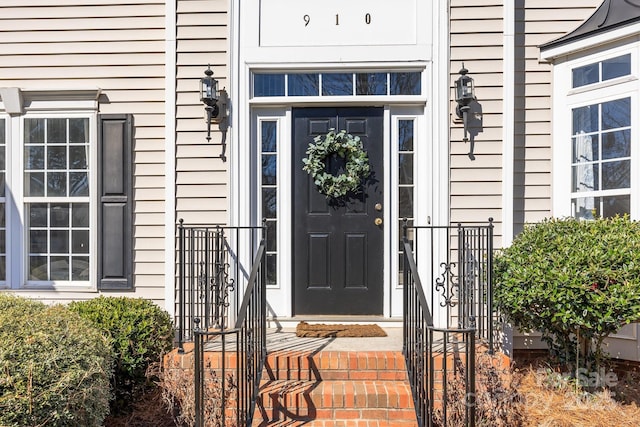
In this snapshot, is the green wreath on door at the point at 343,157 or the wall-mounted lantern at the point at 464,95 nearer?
the wall-mounted lantern at the point at 464,95

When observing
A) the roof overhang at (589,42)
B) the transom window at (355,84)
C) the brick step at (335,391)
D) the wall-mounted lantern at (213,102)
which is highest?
the roof overhang at (589,42)

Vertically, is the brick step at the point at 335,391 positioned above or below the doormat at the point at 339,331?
below

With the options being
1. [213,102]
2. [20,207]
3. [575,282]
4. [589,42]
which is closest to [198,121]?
[213,102]

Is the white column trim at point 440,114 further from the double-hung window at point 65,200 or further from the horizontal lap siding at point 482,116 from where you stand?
the double-hung window at point 65,200

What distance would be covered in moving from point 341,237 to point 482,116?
170cm

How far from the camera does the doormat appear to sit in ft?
11.4

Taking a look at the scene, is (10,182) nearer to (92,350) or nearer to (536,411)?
(92,350)

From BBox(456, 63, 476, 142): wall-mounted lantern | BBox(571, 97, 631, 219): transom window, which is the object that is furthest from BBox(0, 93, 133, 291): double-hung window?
BBox(571, 97, 631, 219): transom window

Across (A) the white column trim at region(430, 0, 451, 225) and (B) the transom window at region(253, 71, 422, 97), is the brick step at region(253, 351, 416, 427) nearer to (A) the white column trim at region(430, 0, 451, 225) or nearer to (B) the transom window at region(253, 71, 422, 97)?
(A) the white column trim at region(430, 0, 451, 225)

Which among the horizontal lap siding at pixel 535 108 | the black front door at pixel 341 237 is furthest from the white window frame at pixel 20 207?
the horizontal lap siding at pixel 535 108

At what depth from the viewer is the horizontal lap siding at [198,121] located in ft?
12.9

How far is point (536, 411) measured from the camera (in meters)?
2.93

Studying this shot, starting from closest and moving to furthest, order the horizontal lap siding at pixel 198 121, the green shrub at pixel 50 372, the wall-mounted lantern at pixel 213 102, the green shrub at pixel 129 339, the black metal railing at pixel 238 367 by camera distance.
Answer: the green shrub at pixel 50 372 < the black metal railing at pixel 238 367 < the green shrub at pixel 129 339 < the wall-mounted lantern at pixel 213 102 < the horizontal lap siding at pixel 198 121

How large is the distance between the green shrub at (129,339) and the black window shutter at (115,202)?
617 millimetres
